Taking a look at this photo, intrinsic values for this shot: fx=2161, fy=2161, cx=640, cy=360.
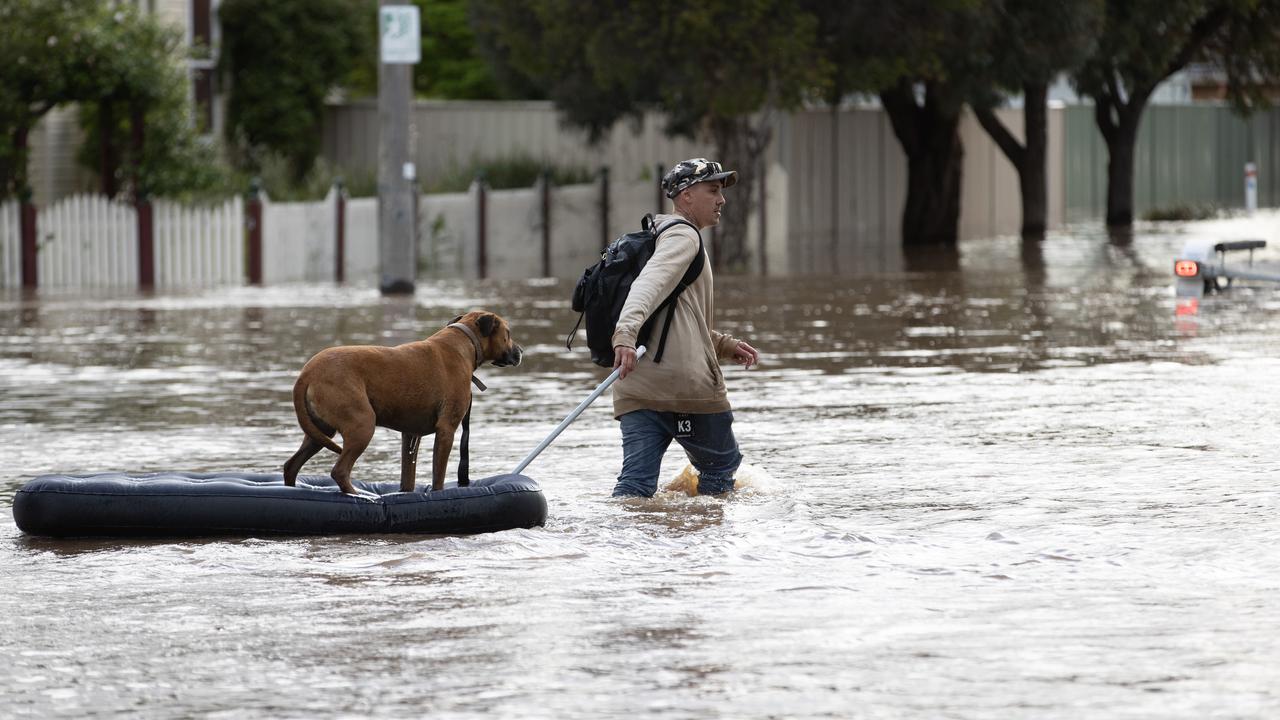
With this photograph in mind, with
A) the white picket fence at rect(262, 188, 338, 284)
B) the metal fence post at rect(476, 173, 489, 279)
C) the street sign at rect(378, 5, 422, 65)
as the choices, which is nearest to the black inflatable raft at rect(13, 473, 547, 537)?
→ the street sign at rect(378, 5, 422, 65)

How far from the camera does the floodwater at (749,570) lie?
5875 mm

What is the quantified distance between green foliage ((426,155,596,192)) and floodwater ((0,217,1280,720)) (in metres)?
16.6

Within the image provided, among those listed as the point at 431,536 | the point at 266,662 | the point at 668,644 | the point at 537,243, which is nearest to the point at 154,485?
the point at 431,536

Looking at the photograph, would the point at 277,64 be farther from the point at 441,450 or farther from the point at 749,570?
the point at 749,570

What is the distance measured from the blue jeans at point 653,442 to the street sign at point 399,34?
1316 centimetres

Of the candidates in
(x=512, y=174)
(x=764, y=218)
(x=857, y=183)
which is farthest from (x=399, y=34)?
(x=857, y=183)

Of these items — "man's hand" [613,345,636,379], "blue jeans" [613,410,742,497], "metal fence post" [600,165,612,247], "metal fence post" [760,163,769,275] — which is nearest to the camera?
"man's hand" [613,345,636,379]

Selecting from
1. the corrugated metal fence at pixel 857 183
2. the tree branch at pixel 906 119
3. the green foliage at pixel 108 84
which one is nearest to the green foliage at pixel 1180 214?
the corrugated metal fence at pixel 857 183

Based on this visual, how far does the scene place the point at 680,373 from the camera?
875 centimetres

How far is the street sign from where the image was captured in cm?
2148

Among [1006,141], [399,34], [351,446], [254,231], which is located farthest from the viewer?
[1006,141]

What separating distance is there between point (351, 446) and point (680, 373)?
141 centimetres

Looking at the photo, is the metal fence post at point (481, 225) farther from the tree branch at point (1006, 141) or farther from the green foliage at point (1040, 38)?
the tree branch at point (1006, 141)

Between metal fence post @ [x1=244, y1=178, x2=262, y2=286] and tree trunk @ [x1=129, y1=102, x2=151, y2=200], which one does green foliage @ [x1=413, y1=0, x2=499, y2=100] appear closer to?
tree trunk @ [x1=129, y1=102, x2=151, y2=200]
